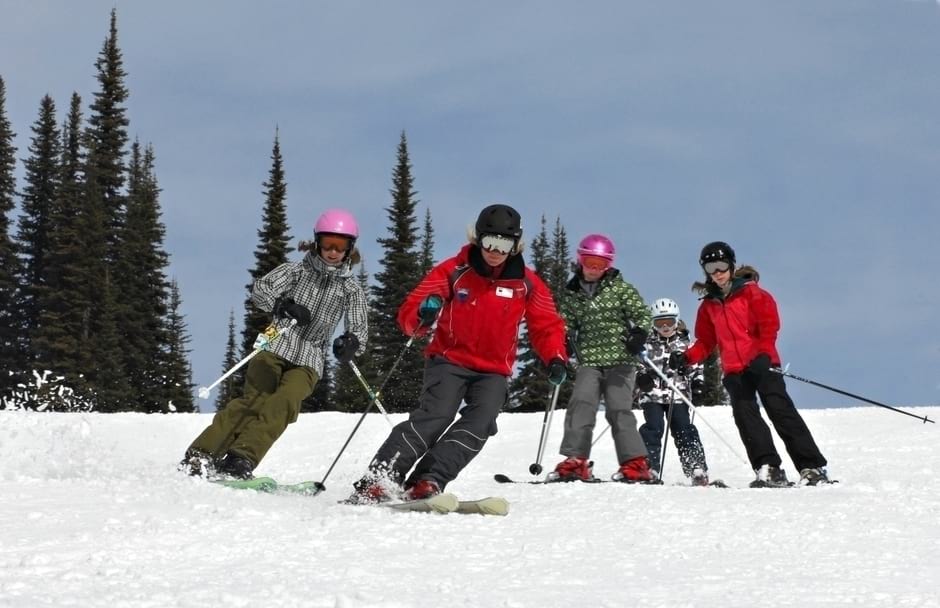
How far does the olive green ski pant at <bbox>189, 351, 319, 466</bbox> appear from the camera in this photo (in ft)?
23.5

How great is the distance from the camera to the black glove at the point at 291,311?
24.0 feet

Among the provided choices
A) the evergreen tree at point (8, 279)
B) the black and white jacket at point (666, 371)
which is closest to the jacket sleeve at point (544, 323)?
the black and white jacket at point (666, 371)

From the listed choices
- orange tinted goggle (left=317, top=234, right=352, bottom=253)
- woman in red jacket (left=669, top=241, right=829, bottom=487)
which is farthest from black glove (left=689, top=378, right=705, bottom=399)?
orange tinted goggle (left=317, top=234, right=352, bottom=253)

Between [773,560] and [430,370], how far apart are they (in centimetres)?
292

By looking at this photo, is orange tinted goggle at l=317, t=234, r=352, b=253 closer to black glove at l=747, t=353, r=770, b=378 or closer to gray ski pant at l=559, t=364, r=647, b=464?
gray ski pant at l=559, t=364, r=647, b=464

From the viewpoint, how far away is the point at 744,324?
872 centimetres

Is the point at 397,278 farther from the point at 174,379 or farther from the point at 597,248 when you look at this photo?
the point at 597,248

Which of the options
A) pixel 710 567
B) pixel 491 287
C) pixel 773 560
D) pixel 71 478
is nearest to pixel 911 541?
pixel 773 560

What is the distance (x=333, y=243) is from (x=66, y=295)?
138 feet

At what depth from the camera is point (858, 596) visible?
11.5ft

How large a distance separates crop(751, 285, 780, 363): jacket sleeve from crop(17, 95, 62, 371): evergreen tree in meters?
46.4

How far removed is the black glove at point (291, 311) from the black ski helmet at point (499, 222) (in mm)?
1629

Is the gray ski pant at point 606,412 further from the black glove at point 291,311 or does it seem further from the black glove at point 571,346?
the black glove at point 291,311

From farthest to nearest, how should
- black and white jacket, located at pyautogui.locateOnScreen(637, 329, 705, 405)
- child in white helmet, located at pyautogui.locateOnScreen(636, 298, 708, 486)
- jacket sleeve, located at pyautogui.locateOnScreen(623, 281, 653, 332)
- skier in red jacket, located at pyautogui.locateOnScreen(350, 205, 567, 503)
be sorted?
→ black and white jacket, located at pyautogui.locateOnScreen(637, 329, 705, 405)
child in white helmet, located at pyautogui.locateOnScreen(636, 298, 708, 486)
jacket sleeve, located at pyautogui.locateOnScreen(623, 281, 653, 332)
skier in red jacket, located at pyautogui.locateOnScreen(350, 205, 567, 503)
